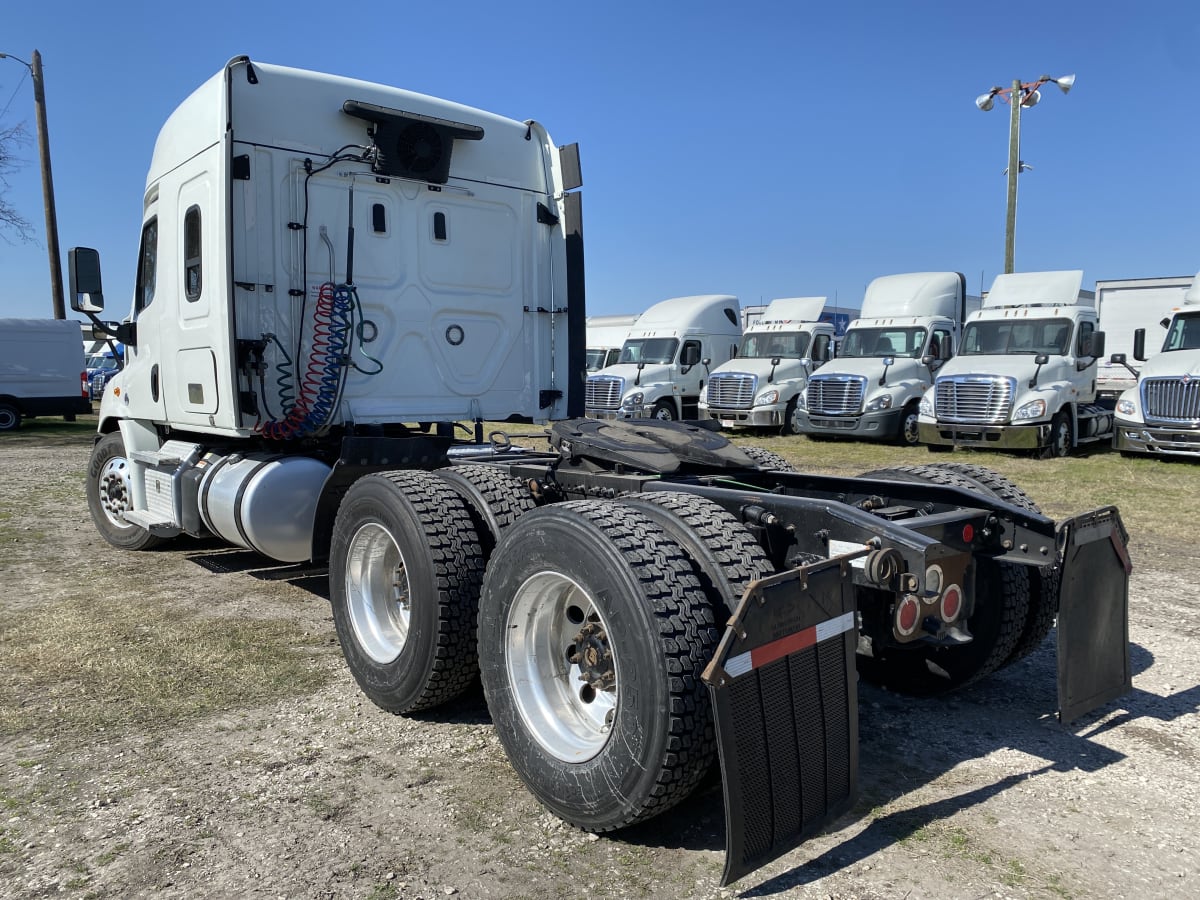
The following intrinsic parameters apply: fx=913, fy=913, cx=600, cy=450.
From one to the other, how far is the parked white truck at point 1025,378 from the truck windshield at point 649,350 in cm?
679

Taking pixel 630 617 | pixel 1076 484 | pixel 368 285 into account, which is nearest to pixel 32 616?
pixel 368 285

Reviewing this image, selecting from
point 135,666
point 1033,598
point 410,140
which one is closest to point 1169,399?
point 1033,598

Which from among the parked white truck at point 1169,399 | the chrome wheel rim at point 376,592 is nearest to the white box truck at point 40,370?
the chrome wheel rim at point 376,592

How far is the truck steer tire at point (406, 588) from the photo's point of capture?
149 inches

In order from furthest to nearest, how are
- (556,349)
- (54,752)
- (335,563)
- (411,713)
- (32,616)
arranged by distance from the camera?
1. (556,349)
2. (32,616)
3. (335,563)
4. (411,713)
5. (54,752)

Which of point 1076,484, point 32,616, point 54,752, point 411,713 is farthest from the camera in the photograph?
point 1076,484

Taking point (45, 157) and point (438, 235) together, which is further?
point (45, 157)

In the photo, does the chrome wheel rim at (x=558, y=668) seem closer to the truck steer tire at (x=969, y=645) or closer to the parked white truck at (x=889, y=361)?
the truck steer tire at (x=969, y=645)

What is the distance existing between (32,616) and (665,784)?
470cm

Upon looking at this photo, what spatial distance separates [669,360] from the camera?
70.1 ft

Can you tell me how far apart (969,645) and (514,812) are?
2087mm

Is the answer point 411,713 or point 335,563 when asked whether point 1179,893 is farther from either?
point 335,563

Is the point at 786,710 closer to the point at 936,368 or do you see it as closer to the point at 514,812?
the point at 514,812

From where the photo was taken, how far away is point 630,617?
9.01 feet
